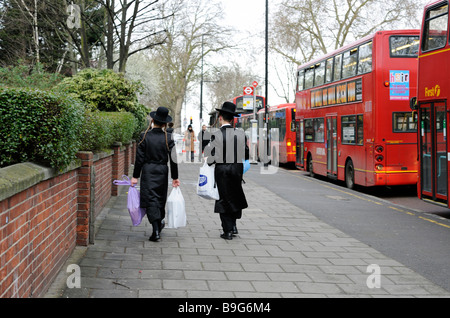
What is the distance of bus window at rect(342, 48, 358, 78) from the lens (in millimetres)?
15594

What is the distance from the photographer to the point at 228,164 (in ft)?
25.6

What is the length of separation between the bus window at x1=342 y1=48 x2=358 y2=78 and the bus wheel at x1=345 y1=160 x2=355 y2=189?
2.51 meters

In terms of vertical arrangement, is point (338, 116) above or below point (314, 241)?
above

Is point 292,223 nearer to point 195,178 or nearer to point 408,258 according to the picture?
point 408,258

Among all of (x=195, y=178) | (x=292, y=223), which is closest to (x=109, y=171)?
(x=292, y=223)

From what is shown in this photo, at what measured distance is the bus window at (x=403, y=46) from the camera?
14.2 meters

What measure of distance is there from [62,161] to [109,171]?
5915 millimetres

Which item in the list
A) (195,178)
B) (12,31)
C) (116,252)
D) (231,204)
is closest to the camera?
(116,252)

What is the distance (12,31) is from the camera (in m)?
31.8

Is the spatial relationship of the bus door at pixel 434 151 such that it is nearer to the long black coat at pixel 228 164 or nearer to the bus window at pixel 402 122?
the bus window at pixel 402 122

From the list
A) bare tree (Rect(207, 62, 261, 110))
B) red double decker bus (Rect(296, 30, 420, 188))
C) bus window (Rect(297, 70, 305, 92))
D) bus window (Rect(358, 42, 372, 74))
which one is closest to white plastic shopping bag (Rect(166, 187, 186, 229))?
red double decker bus (Rect(296, 30, 420, 188))

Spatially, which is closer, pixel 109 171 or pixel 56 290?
pixel 56 290

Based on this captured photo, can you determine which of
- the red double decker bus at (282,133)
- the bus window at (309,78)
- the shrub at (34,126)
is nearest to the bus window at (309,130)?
the bus window at (309,78)

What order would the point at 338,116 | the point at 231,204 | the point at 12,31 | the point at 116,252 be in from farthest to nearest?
the point at 12,31 < the point at 338,116 < the point at 231,204 < the point at 116,252
